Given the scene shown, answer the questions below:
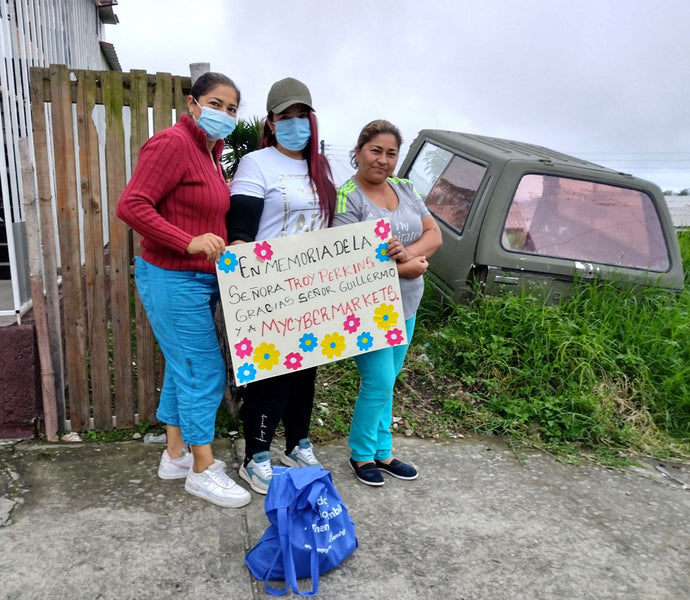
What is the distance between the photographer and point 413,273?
2.92 meters

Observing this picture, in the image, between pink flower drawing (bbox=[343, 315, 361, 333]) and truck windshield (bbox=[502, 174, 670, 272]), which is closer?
pink flower drawing (bbox=[343, 315, 361, 333])

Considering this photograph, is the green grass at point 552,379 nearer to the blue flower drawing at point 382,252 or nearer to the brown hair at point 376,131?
the blue flower drawing at point 382,252

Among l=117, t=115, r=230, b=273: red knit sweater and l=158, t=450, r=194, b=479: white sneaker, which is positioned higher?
l=117, t=115, r=230, b=273: red knit sweater

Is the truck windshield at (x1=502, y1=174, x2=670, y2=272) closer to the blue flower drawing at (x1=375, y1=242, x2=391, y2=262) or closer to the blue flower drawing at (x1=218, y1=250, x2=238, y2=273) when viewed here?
the blue flower drawing at (x1=375, y1=242, x2=391, y2=262)

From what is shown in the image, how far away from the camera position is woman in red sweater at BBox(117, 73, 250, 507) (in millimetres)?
2422

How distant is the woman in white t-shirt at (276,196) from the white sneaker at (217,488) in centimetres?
12

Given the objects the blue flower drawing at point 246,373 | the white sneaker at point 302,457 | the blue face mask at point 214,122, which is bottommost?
the white sneaker at point 302,457

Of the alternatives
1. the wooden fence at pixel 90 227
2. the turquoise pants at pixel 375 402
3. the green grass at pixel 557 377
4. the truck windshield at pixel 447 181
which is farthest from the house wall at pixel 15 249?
the truck windshield at pixel 447 181

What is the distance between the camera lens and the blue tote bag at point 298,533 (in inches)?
87.2

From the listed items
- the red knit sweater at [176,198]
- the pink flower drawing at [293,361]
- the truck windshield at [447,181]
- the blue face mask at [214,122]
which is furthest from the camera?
the truck windshield at [447,181]

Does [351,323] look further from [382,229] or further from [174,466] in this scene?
[174,466]

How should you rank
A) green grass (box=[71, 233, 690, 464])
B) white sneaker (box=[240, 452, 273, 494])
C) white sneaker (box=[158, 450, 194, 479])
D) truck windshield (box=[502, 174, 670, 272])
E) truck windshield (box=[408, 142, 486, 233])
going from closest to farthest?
white sneaker (box=[240, 452, 273, 494])
white sneaker (box=[158, 450, 194, 479])
green grass (box=[71, 233, 690, 464])
truck windshield (box=[502, 174, 670, 272])
truck windshield (box=[408, 142, 486, 233])

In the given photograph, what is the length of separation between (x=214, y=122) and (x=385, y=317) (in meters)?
1.21

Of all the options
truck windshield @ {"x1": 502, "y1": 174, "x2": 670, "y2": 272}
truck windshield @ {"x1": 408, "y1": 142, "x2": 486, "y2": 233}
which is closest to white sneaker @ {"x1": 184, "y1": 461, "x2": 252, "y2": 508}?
truck windshield @ {"x1": 502, "y1": 174, "x2": 670, "y2": 272}
